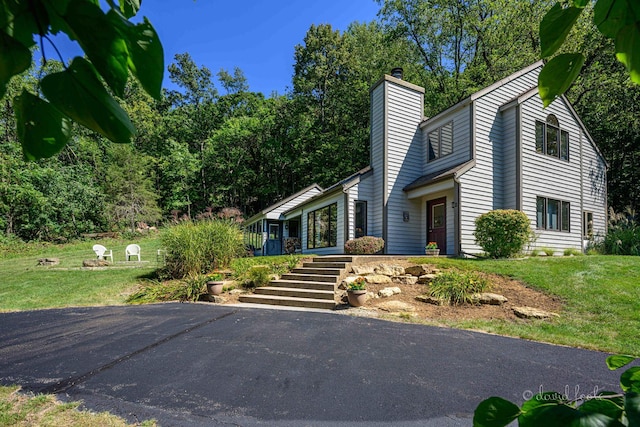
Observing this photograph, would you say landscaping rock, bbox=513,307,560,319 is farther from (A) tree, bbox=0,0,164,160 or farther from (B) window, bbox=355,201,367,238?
(A) tree, bbox=0,0,164,160

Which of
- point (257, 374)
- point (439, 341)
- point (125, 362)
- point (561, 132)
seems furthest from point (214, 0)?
point (561, 132)

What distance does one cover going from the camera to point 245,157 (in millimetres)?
30672

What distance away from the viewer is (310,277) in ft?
32.2

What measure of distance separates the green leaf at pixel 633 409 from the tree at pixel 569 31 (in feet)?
1.38

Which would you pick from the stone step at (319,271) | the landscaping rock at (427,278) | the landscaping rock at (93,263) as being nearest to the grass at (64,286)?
the landscaping rock at (93,263)

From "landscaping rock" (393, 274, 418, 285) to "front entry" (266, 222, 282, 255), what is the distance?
12.9 meters

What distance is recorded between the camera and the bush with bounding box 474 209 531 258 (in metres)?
9.92

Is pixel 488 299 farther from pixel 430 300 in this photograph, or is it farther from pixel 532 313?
pixel 430 300

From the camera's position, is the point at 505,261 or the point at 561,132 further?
the point at 561,132

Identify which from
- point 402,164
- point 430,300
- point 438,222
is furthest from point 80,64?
point 402,164

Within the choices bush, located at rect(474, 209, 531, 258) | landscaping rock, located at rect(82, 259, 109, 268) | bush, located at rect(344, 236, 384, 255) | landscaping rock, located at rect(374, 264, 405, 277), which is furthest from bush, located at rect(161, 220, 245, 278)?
bush, located at rect(474, 209, 531, 258)

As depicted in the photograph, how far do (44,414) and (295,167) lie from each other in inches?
987

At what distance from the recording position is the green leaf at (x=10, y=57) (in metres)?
0.43

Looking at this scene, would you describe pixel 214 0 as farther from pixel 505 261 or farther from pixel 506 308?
pixel 505 261
